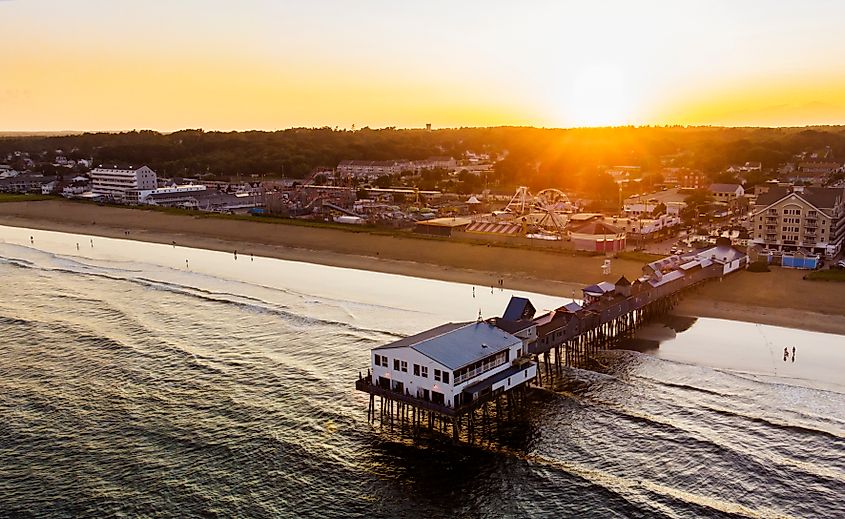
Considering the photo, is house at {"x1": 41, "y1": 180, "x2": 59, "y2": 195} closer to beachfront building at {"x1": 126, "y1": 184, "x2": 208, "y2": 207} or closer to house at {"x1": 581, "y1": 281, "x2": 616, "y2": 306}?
beachfront building at {"x1": 126, "y1": 184, "x2": 208, "y2": 207}

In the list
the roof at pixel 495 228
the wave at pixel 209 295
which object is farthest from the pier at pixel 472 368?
the roof at pixel 495 228

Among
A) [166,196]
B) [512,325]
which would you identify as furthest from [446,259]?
[166,196]

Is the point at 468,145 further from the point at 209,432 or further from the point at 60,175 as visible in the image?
the point at 209,432

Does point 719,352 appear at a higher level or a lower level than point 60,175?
lower

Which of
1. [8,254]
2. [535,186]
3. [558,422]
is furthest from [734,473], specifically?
[535,186]

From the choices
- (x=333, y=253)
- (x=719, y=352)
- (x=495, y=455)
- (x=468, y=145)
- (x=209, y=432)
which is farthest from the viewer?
(x=468, y=145)

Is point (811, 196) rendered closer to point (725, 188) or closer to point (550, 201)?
point (725, 188)

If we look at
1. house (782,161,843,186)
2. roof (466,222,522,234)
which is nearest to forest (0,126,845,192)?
house (782,161,843,186)
